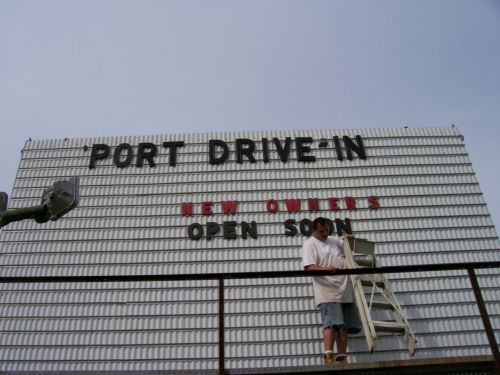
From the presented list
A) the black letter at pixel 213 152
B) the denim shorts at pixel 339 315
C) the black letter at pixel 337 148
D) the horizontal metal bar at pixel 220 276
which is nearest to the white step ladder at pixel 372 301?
the denim shorts at pixel 339 315

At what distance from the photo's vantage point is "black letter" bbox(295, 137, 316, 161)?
990 centimetres

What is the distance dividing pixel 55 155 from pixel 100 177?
1114 mm

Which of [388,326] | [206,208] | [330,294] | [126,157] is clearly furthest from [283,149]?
[330,294]

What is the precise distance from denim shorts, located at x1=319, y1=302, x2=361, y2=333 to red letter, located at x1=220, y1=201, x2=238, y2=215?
3.60 metres

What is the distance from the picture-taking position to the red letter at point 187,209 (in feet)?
30.2

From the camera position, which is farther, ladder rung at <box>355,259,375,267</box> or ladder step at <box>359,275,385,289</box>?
ladder rung at <box>355,259,375,267</box>

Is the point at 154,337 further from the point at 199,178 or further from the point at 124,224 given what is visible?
the point at 199,178

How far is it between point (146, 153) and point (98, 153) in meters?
0.95

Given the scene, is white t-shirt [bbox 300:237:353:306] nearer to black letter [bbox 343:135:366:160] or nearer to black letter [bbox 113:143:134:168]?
black letter [bbox 343:135:366:160]

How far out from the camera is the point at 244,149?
395 inches

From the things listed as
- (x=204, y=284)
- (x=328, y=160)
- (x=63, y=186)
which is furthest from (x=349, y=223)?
(x=63, y=186)

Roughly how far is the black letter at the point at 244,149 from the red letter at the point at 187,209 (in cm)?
133

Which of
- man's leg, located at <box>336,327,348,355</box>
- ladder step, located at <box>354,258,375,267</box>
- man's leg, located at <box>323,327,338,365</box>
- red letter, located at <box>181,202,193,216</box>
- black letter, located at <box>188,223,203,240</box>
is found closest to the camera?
man's leg, located at <box>323,327,338,365</box>

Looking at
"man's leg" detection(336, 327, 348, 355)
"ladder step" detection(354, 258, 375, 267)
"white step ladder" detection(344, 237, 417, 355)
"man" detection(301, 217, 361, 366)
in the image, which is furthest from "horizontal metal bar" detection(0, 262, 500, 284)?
"ladder step" detection(354, 258, 375, 267)
